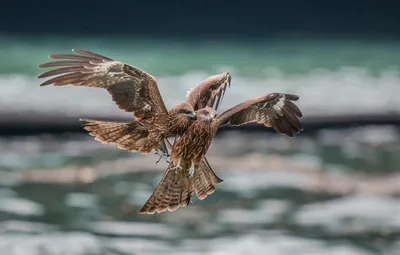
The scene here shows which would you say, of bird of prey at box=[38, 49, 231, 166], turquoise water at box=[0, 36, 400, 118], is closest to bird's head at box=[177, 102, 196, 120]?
bird of prey at box=[38, 49, 231, 166]

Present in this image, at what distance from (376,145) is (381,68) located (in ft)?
1.66

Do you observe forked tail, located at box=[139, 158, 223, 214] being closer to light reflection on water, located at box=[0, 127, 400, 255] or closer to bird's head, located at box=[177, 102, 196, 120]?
bird's head, located at box=[177, 102, 196, 120]

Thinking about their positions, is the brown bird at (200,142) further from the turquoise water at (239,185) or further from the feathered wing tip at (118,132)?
the turquoise water at (239,185)

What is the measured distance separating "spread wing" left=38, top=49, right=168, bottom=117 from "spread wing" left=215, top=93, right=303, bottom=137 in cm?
7

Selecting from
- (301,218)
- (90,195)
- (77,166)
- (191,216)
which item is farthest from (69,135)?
(301,218)

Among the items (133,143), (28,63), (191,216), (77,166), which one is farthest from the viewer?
(191,216)

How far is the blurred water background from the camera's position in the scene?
181 inches

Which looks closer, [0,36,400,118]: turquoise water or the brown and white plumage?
the brown and white plumage

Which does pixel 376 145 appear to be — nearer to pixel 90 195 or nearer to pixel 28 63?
pixel 90 195

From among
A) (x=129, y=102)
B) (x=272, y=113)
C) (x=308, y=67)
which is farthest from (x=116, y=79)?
(x=308, y=67)

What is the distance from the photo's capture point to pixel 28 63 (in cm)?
445

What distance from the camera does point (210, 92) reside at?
0.88 meters

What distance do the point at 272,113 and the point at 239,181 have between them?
4524 millimetres

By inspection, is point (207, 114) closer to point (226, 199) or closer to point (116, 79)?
point (116, 79)
